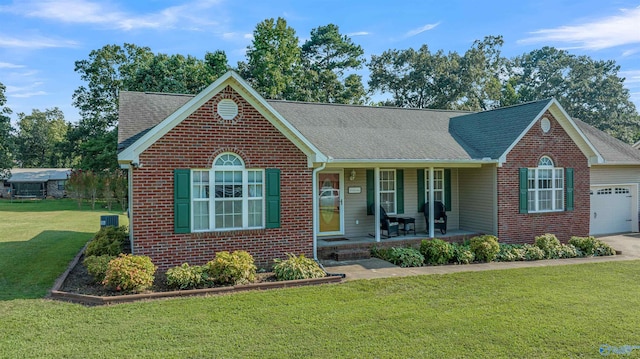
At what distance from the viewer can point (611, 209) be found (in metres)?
17.6

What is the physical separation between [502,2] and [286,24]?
2237 cm

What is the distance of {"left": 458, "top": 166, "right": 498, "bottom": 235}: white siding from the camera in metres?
13.5

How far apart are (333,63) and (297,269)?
3097 cm

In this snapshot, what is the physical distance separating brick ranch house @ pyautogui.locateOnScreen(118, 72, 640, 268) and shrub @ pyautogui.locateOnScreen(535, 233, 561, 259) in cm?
79

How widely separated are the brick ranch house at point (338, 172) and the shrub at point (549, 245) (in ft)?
2.60

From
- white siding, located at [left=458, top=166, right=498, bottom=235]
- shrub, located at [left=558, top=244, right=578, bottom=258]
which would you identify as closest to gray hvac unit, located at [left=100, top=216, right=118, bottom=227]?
white siding, located at [left=458, top=166, right=498, bottom=235]

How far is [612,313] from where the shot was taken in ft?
23.1

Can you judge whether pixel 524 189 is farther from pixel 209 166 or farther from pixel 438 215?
pixel 209 166

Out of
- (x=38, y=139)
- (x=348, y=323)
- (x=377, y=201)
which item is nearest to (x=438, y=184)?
(x=377, y=201)

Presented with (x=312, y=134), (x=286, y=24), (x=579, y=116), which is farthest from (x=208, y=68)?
(x=579, y=116)

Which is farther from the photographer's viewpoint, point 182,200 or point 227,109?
point 227,109

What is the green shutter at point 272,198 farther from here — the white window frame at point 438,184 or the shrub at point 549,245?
the shrub at point 549,245

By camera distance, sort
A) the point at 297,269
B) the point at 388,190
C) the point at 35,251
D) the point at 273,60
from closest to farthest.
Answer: the point at 297,269, the point at 35,251, the point at 388,190, the point at 273,60

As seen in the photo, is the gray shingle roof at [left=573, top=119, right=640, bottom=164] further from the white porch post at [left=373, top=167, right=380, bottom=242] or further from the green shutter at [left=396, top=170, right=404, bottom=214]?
the white porch post at [left=373, top=167, right=380, bottom=242]
